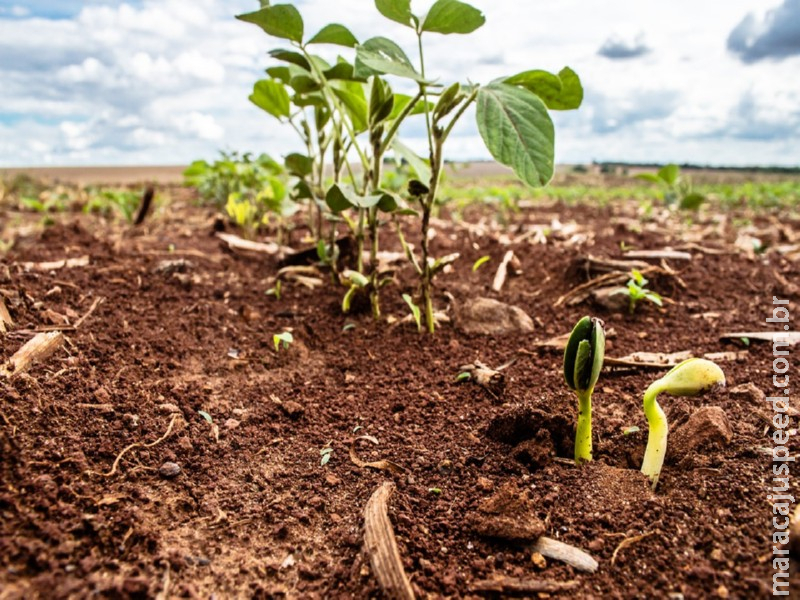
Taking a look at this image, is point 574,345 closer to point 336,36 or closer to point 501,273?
point 336,36

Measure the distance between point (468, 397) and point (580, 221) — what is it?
16.3 ft

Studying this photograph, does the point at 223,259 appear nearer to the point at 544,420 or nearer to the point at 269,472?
the point at 269,472

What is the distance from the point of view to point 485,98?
164cm

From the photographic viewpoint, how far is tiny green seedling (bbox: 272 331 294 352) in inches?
87.8

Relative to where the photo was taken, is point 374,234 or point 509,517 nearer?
point 509,517

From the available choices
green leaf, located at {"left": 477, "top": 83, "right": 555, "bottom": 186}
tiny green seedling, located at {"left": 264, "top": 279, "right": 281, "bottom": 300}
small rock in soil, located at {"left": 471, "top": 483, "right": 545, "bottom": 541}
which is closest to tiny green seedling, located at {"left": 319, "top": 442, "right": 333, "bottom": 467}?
small rock in soil, located at {"left": 471, "top": 483, "right": 545, "bottom": 541}

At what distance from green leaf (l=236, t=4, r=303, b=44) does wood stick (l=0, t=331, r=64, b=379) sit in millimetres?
1248

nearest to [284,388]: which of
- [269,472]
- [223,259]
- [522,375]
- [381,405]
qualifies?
[381,405]

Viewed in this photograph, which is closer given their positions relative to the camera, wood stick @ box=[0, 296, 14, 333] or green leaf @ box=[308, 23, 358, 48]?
wood stick @ box=[0, 296, 14, 333]

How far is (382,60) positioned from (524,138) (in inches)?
20.6

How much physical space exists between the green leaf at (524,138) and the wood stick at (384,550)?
0.94 metres

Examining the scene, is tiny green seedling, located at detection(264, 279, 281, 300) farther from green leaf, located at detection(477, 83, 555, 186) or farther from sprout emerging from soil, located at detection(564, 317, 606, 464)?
sprout emerging from soil, located at detection(564, 317, 606, 464)

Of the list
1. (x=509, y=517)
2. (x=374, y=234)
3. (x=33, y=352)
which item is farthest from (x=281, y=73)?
(x=509, y=517)

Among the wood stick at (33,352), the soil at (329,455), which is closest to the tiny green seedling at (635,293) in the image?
the soil at (329,455)
